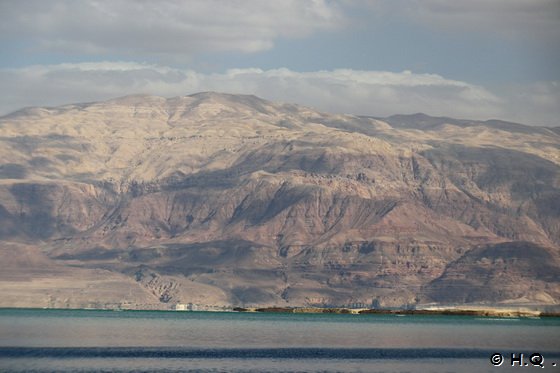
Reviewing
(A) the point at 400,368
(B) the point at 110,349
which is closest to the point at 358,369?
(A) the point at 400,368

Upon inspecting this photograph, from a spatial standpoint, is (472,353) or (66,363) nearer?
(66,363)

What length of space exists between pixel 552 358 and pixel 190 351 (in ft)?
178

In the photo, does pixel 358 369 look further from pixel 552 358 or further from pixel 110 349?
pixel 110 349

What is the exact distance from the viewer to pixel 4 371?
15000 cm

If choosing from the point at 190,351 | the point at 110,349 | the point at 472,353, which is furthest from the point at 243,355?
the point at 472,353

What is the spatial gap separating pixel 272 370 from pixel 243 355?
85.9 feet

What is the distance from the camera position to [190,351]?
624 ft

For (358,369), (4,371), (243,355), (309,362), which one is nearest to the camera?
(4,371)

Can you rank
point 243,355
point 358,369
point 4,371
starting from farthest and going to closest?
point 243,355
point 358,369
point 4,371

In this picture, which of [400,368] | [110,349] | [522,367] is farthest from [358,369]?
[110,349]

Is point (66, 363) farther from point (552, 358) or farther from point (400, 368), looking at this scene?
point (552, 358)

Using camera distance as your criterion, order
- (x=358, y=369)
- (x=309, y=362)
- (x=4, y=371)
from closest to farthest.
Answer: (x=4, y=371) → (x=358, y=369) → (x=309, y=362)

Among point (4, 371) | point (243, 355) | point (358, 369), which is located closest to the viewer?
point (4, 371)

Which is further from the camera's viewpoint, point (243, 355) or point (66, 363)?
point (243, 355)
